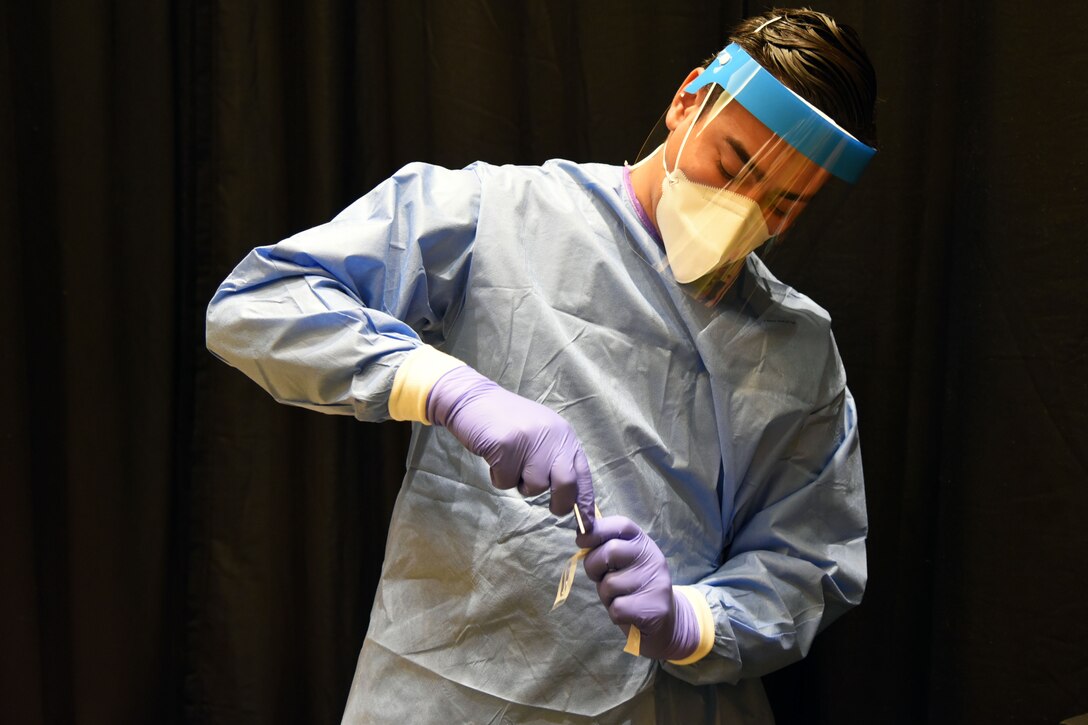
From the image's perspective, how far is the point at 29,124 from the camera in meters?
1.54

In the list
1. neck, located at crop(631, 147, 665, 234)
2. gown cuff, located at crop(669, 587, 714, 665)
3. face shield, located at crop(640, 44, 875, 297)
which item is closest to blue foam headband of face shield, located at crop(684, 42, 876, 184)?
face shield, located at crop(640, 44, 875, 297)

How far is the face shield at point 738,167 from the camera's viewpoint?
38.8 inches

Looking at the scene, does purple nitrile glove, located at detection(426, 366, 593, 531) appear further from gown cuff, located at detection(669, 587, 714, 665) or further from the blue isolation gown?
gown cuff, located at detection(669, 587, 714, 665)

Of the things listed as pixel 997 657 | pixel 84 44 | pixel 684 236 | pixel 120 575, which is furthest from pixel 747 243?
pixel 120 575

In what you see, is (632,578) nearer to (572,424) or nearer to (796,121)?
(572,424)

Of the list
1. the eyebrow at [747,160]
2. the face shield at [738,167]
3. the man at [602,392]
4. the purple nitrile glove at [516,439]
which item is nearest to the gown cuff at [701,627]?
the man at [602,392]

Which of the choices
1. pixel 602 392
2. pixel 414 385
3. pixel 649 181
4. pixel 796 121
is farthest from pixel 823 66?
pixel 414 385

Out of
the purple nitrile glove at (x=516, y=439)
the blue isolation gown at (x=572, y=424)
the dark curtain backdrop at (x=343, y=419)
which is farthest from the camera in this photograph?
the dark curtain backdrop at (x=343, y=419)

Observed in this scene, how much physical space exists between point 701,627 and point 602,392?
28 centimetres

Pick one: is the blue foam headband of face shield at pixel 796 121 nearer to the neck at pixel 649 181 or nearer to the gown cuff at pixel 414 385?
the neck at pixel 649 181

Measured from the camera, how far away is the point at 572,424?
1.06m

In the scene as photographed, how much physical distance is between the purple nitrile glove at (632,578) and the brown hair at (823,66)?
481mm

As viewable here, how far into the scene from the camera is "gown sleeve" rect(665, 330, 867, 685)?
110 centimetres

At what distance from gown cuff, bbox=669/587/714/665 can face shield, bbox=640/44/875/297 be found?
0.34 meters
